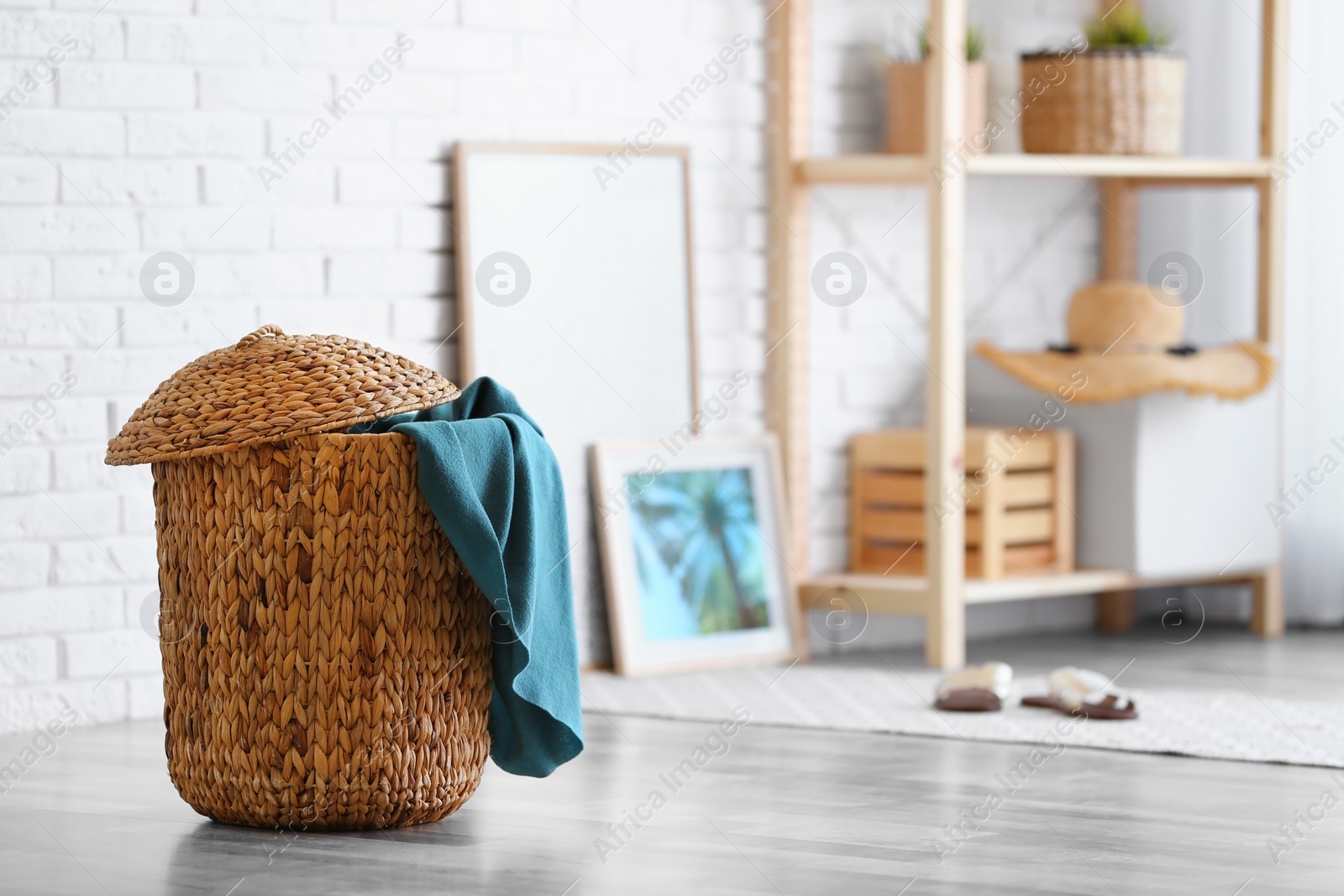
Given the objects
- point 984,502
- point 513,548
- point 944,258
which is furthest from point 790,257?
point 513,548

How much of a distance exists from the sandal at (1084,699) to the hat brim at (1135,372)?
0.67 metres

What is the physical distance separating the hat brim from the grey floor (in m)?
0.98

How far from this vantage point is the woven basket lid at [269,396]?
78.7 inches

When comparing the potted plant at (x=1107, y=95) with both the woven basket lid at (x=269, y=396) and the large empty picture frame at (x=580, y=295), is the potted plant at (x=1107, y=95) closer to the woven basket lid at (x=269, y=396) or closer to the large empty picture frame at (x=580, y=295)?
the large empty picture frame at (x=580, y=295)

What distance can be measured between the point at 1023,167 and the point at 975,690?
98 centimetres

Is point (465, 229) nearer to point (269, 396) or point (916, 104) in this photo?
point (916, 104)

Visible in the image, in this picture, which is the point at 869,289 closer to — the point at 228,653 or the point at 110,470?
the point at 110,470

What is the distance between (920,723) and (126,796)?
45.8 inches

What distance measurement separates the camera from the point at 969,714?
2.85 metres

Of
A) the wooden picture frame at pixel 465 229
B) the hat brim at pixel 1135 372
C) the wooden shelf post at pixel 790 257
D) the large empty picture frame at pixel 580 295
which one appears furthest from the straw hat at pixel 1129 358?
the wooden picture frame at pixel 465 229

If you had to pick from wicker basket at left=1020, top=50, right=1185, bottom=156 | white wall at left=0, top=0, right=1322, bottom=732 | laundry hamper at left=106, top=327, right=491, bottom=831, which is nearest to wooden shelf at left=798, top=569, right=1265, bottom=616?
white wall at left=0, top=0, right=1322, bottom=732

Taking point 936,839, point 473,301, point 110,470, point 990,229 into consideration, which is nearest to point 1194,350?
point 990,229

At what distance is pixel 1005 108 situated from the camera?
12.1 feet

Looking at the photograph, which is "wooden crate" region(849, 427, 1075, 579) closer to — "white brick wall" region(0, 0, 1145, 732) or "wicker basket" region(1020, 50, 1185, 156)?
"white brick wall" region(0, 0, 1145, 732)
